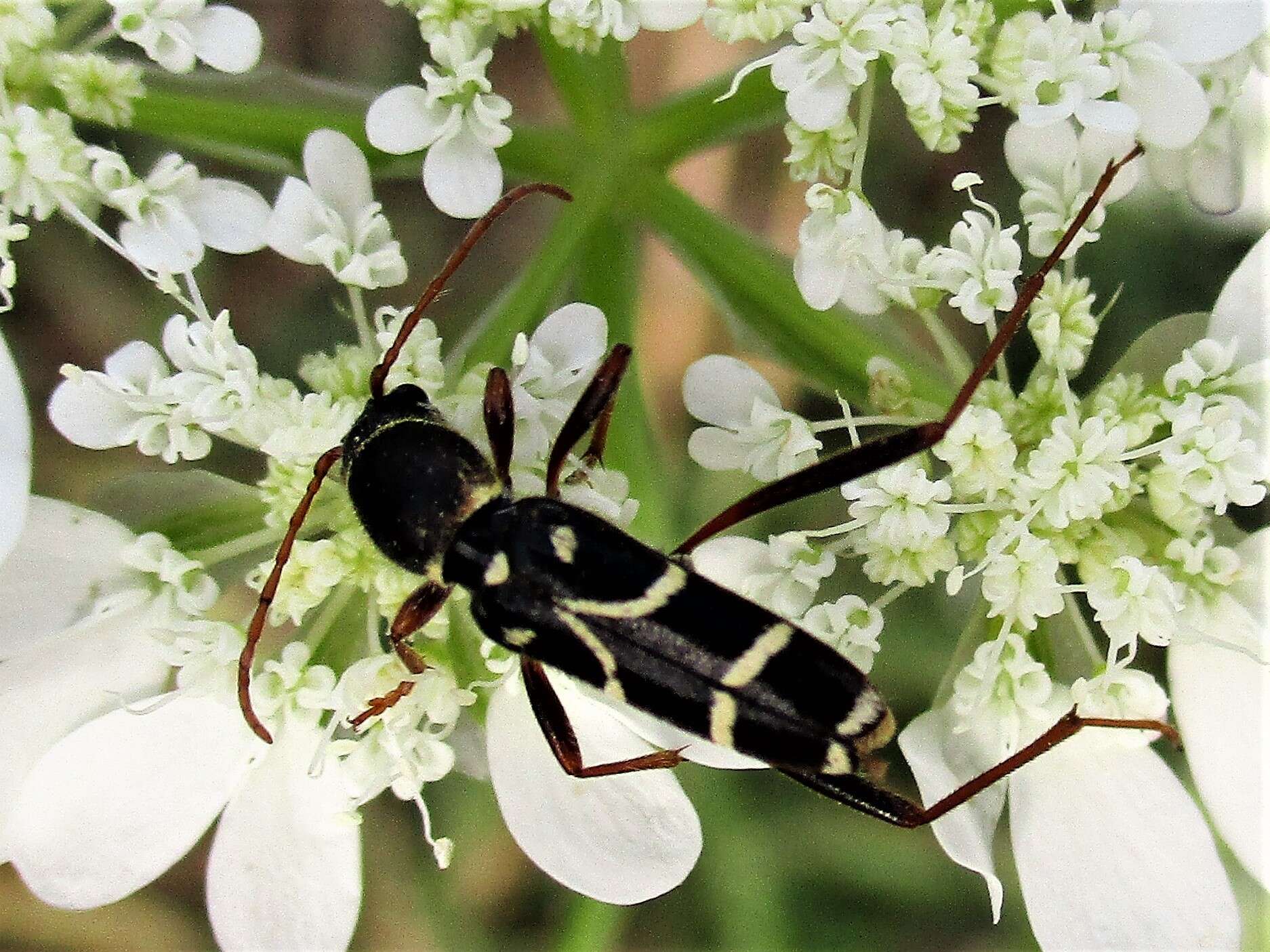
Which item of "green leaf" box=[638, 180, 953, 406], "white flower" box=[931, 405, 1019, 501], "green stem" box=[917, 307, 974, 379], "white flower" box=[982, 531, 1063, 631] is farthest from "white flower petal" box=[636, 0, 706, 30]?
"white flower" box=[982, 531, 1063, 631]

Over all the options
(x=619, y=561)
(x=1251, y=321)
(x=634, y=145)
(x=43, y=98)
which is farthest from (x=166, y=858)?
(x=1251, y=321)

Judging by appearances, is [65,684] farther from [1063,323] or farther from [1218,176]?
[1218,176]

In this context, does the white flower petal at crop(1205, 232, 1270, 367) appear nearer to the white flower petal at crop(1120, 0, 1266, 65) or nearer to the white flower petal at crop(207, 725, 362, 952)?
the white flower petal at crop(1120, 0, 1266, 65)

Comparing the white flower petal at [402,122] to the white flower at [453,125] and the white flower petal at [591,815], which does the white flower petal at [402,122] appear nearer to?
the white flower at [453,125]

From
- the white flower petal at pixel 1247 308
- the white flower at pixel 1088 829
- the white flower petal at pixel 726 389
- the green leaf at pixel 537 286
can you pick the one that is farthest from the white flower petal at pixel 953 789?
the green leaf at pixel 537 286

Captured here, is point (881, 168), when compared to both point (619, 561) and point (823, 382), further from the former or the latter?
point (619, 561)

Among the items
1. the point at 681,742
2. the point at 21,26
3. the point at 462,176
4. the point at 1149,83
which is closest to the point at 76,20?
the point at 21,26

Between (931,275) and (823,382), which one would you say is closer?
(931,275)
